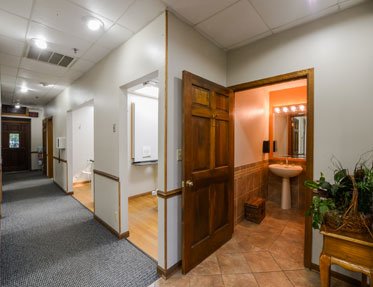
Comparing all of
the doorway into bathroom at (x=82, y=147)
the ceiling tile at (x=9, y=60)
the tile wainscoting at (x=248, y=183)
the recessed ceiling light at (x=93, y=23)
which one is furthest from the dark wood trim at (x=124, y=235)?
the doorway into bathroom at (x=82, y=147)

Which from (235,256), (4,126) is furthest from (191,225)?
(4,126)

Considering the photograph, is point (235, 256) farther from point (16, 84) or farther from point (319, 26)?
point (16, 84)

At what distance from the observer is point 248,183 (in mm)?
3439

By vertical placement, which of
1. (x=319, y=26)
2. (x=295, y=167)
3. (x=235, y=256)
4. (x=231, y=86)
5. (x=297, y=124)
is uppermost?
(x=319, y=26)

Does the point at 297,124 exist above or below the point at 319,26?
below

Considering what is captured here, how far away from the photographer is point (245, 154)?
332cm

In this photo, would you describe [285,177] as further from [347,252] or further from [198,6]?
[198,6]

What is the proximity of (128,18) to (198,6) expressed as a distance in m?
0.77

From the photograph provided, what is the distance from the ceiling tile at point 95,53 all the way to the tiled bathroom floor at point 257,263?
9.98 ft

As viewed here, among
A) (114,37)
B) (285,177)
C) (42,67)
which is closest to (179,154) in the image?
(114,37)

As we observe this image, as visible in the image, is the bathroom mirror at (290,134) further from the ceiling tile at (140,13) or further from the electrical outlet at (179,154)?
the ceiling tile at (140,13)

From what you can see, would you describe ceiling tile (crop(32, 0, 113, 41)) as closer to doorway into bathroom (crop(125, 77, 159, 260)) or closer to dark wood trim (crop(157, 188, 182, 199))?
doorway into bathroom (crop(125, 77, 159, 260))

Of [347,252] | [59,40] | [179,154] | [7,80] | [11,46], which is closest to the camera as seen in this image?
[347,252]

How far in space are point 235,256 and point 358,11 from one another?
9.34ft
